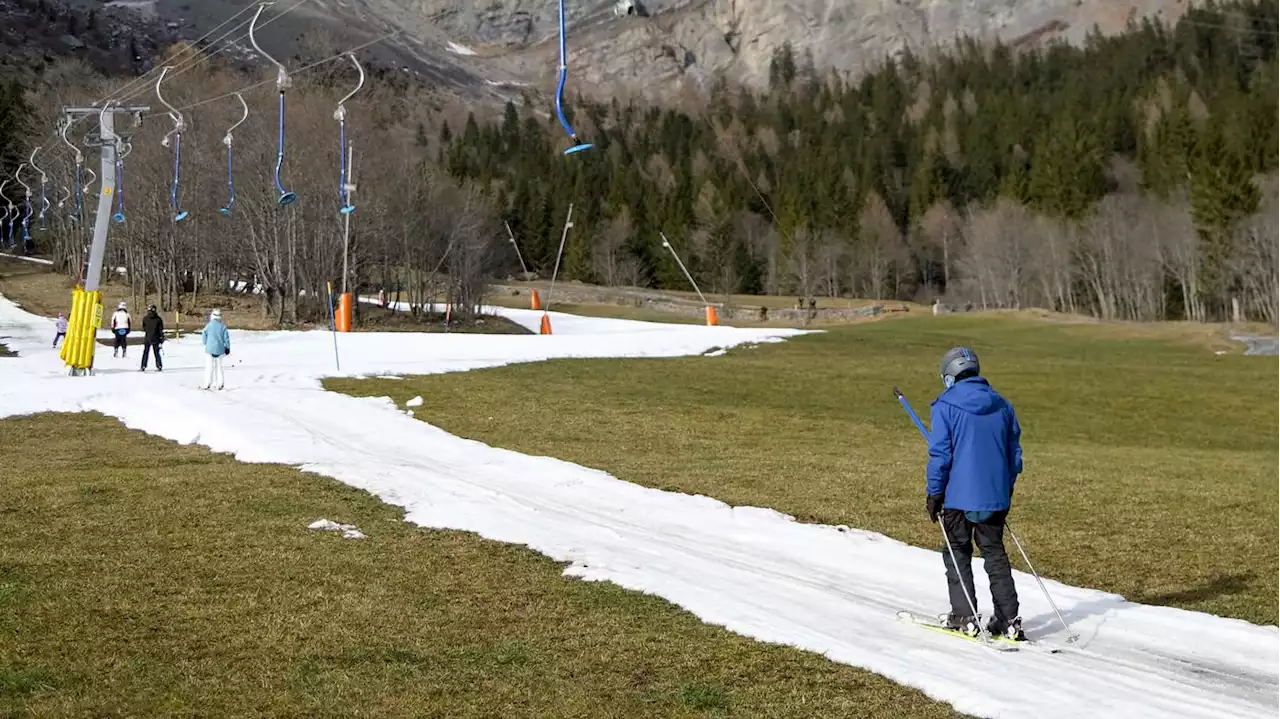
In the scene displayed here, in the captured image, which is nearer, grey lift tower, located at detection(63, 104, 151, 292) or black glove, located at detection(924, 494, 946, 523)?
black glove, located at detection(924, 494, 946, 523)

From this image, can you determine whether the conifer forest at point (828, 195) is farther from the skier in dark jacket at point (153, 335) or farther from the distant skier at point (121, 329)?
the skier in dark jacket at point (153, 335)

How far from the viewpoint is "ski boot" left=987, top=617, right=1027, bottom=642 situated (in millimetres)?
10023

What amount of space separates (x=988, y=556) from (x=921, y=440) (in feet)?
59.1

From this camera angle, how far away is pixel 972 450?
985cm

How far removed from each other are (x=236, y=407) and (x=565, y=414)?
8.08 m

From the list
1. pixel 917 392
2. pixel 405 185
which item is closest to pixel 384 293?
pixel 405 185

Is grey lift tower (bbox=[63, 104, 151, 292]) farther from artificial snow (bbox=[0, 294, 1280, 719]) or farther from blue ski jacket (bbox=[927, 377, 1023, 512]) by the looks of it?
blue ski jacket (bbox=[927, 377, 1023, 512])

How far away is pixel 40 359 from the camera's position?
124 feet

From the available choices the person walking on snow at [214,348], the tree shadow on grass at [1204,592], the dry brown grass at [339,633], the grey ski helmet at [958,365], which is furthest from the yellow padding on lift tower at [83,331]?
the tree shadow on grass at [1204,592]

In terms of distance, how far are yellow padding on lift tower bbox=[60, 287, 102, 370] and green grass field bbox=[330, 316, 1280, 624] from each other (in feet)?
27.1

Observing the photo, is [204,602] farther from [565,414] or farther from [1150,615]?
[565,414]

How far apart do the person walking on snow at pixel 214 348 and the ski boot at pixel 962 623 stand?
24385mm

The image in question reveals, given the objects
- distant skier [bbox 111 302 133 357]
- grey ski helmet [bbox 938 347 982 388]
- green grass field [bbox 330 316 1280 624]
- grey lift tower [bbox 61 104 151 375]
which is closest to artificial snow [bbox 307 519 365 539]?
green grass field [bbox 330 316 1280 624]

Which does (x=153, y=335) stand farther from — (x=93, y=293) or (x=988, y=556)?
(x=988, y=556)
